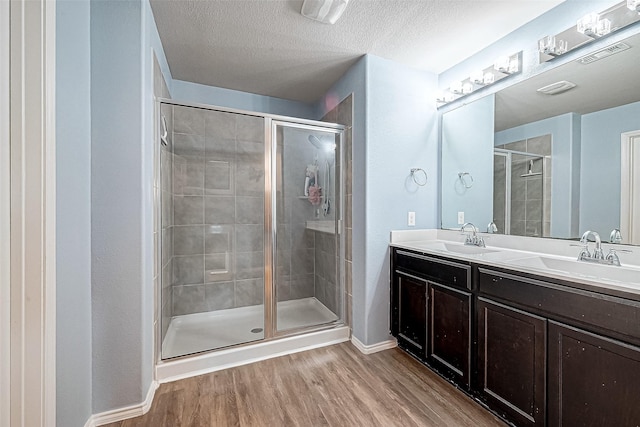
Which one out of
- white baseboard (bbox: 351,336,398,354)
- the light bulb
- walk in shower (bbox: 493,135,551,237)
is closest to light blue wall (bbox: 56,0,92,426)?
white baseboard (bbox: 351,336,398,354)

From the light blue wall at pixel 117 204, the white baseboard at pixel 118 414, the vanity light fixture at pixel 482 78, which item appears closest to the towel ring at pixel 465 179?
the vanity light fixture at pixel 482 78

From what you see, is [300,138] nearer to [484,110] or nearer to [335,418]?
[484,110]

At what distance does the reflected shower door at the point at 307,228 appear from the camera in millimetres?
2490

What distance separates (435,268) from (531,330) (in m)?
0.64

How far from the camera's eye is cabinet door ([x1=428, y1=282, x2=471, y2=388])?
5.52 ft

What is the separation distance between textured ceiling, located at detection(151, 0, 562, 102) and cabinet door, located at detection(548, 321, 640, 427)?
191cm

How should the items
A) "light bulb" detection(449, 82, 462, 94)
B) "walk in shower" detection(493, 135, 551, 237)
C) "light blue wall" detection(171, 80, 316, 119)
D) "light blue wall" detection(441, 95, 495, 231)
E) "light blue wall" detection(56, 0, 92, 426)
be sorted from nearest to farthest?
"light blue wall" detection(56, 0, 92, 426), "walk in shower" detection(493, 135, 551, 237), "light blue wall" detection(441, 95, 495, 231), "light bulb" detection(449, 82, 462, 94), "light blue wall" detection(171, 80, 316, 119)

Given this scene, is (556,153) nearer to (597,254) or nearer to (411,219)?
(597,254)

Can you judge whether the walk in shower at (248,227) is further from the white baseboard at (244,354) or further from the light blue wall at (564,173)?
the light blue wall at (564,173)

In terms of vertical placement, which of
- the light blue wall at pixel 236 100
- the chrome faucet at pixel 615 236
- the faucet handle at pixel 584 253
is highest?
the light blue wall at pixel 236 100

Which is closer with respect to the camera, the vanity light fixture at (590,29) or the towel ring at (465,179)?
the vanity light fixture at (590,29)

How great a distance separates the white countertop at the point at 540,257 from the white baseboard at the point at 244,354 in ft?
3.35

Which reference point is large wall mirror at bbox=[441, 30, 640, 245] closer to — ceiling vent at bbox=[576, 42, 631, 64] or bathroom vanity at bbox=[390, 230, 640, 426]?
ceiling vent at bbox=[576, 42, 631, 64]

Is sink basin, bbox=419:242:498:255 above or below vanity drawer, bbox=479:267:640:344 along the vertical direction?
above
